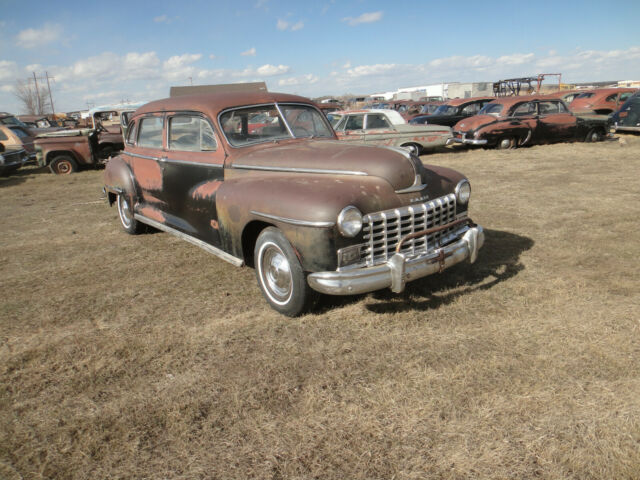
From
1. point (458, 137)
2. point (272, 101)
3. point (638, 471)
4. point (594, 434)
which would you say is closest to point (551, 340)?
point (594, 434)

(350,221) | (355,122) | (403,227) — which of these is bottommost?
(403,227)

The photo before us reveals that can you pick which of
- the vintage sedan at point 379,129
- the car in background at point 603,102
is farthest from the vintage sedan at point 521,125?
the car in background at point 603,102

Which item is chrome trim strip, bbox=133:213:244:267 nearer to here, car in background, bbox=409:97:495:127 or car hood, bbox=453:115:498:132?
car hood, bbox=453:115:498:132

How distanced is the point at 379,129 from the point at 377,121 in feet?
0.89

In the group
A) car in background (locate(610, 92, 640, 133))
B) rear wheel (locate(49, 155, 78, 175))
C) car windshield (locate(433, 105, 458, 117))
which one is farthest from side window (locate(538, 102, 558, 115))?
rear wheel (locate(49, 155, 78, 175))

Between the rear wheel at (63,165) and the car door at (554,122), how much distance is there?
543 inches

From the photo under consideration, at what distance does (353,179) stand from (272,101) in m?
1.72

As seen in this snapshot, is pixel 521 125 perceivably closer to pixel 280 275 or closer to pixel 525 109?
pixel 525 109

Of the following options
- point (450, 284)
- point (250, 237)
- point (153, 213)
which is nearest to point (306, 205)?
point (250, 237)

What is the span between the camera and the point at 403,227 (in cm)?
337

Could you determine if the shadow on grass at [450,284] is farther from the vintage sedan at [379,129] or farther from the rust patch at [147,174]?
the vintage sedan at [379,129]

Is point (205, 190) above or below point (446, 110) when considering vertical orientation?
below

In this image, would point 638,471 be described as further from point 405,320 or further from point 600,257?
point 600,257

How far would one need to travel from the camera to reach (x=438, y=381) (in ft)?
8.88
